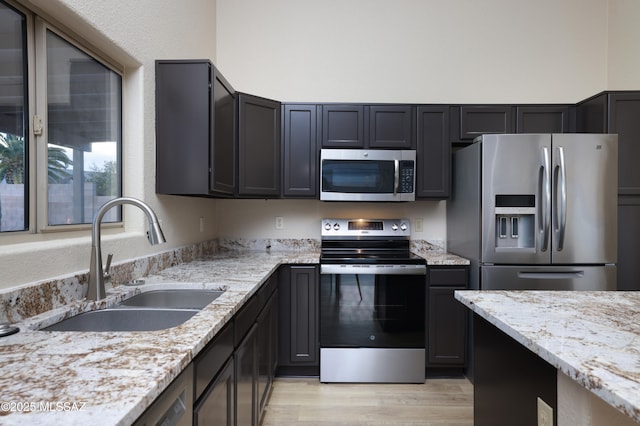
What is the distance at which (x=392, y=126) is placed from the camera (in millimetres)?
2854

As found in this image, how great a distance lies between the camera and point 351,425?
2.05 metres

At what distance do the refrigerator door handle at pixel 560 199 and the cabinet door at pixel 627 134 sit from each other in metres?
0.60

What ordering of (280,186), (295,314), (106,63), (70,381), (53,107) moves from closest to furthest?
(70,381), (53,107), (106,63), (295,314), (280,186)

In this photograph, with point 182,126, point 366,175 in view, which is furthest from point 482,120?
point 182,126

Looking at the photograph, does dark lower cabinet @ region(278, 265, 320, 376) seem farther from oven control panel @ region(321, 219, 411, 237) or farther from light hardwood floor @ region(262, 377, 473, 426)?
oven control panel @ region(321, 219, 411, 237)

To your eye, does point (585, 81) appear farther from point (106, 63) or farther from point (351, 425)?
point (106, 63)

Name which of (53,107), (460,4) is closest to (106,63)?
(53,107)

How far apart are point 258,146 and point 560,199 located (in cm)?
216

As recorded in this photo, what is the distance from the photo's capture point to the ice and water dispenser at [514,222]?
94.5 inches

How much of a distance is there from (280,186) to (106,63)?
145 cm

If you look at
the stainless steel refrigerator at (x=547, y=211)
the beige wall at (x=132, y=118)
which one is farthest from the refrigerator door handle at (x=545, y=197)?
the beige wall at (x=132, y=118)

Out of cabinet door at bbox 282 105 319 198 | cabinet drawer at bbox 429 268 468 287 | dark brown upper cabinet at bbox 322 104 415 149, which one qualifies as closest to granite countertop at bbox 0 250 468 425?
cabinet door at bbox 282 105 319 198

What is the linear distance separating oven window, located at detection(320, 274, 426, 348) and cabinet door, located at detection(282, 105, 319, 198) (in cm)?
76

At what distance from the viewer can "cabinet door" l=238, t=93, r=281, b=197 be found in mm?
2533
